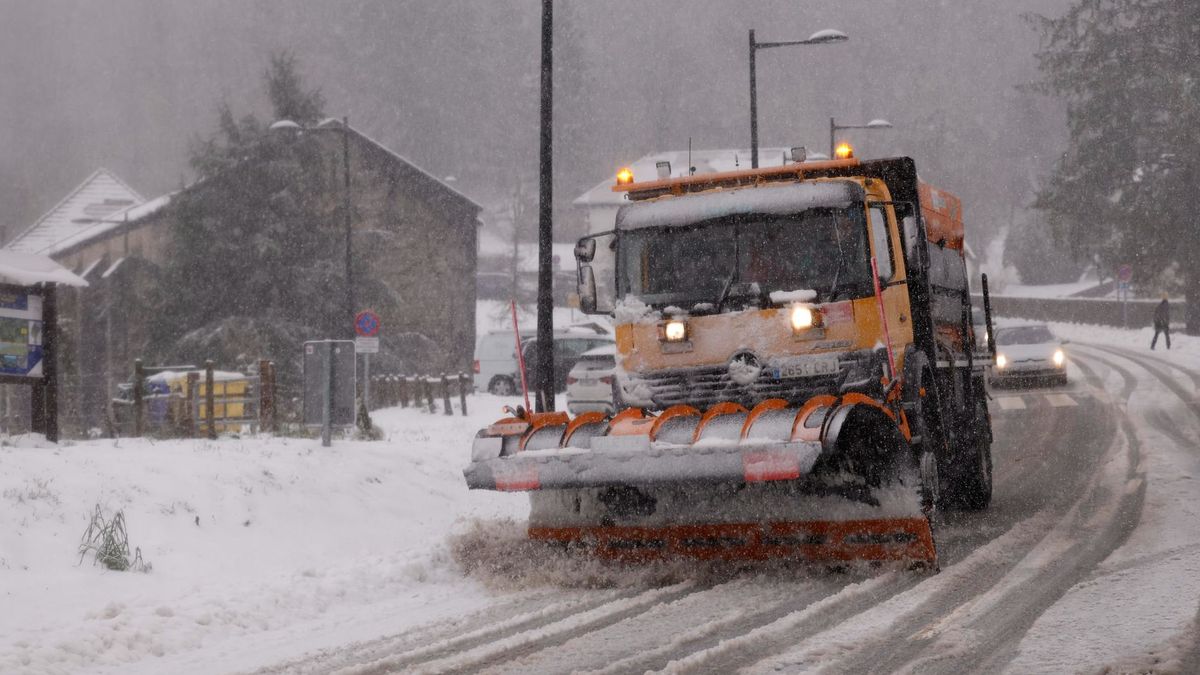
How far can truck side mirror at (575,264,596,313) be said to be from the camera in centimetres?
Result: 1009

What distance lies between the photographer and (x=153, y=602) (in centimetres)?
780

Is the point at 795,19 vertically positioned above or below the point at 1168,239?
above

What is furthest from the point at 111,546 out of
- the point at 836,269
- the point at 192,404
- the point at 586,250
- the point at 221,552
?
the point at 192,404

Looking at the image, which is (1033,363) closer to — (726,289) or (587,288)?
(587,288)

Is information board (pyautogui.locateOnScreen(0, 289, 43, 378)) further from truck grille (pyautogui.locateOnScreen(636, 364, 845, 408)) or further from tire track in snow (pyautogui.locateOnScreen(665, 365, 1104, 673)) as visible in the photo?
tire track in snow (pyautogui.locateOnScreen(665, 365, 1104, 673))

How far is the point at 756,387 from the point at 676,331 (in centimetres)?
71

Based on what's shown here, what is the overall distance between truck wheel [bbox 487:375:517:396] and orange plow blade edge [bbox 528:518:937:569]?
90.2 feet

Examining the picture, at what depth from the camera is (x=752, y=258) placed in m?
9.30

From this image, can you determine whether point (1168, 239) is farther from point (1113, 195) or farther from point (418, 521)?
point (418, 521)

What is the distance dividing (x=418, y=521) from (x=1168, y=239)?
38784 millimetres

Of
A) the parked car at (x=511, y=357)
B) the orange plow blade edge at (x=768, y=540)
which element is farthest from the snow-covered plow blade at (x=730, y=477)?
the parked car at (x=511, y=357)

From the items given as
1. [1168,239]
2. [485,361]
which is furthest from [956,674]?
[1168,239]

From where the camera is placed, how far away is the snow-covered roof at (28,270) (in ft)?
42.7

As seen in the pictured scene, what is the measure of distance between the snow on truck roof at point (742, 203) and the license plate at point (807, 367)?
1159 millimetres
